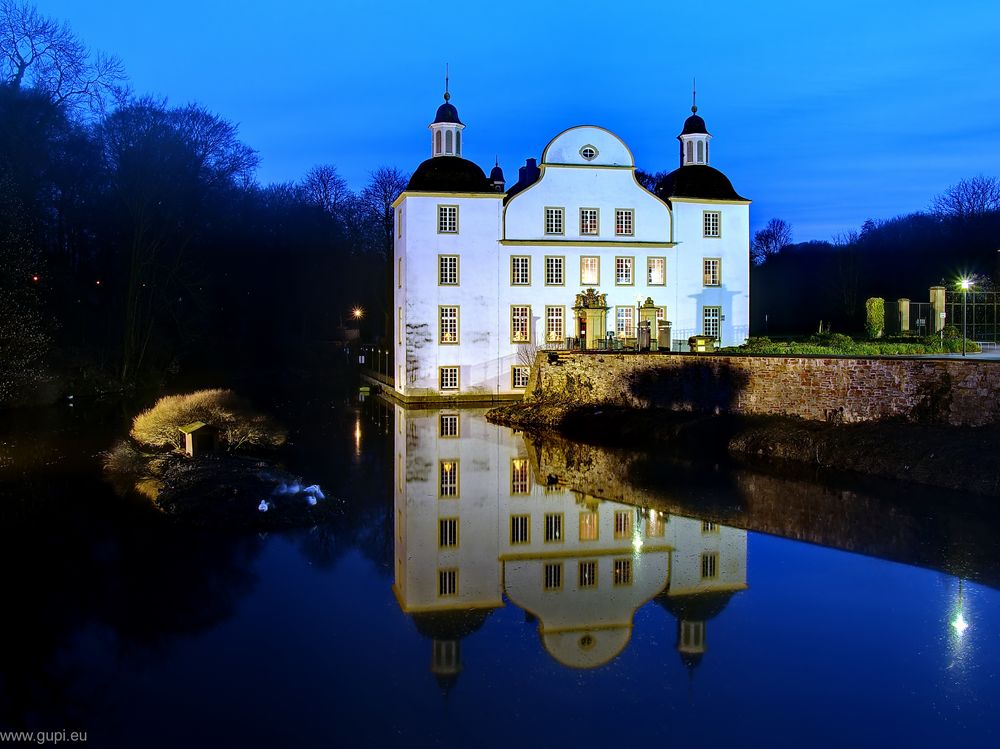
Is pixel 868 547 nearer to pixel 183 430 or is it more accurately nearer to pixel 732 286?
pixel 183 430

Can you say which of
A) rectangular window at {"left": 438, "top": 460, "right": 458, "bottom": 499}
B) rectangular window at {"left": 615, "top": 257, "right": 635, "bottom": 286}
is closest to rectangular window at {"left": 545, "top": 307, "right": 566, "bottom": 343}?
rectangular window at {"left": 615, "top": 257, "right": 635, "bottom": 286}

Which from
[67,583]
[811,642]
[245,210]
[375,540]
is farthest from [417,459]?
[245,210]

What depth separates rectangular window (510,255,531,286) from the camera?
33.4 m

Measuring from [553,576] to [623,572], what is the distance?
862mm

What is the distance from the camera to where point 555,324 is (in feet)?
111

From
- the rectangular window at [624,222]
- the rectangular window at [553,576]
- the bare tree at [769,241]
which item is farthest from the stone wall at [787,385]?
the bare tree at [769,241]

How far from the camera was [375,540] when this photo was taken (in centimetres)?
1243

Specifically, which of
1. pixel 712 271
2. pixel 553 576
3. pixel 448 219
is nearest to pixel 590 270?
pixel 712 271

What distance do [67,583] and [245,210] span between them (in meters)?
43.4

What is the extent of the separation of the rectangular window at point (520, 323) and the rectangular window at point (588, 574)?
22260mm

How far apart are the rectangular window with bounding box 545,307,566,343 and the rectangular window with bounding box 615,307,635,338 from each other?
2037 mm

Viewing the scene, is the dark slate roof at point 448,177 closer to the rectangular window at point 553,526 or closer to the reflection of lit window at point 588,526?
Answer: the rectangular window at point 553,526

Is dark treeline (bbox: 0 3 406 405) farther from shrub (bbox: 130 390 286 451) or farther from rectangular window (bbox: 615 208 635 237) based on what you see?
rectangular window (bbox: 615 208 635 237)

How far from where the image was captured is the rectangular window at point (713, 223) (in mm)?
35031
